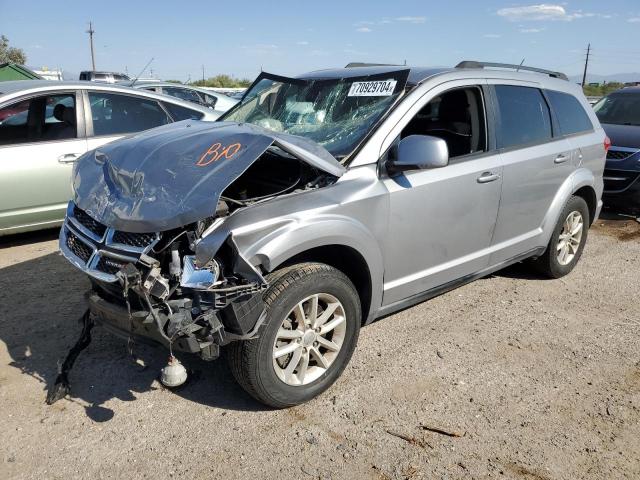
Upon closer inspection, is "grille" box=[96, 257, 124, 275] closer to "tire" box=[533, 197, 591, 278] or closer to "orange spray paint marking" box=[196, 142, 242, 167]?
"orange spray paint marking" box=[196, 142, 242, 167]

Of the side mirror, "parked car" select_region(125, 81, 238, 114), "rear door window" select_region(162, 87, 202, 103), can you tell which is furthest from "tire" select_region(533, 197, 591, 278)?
"rear door window" select_region(162, 87, 202, 103)

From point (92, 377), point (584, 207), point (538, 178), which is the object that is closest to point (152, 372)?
point (92, 377)

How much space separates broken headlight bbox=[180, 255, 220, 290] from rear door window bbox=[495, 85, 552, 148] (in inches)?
100.0

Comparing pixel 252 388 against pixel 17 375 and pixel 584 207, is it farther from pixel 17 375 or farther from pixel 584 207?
pixel 584 207

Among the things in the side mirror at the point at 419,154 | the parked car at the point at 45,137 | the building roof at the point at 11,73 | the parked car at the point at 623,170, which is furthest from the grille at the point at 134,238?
the building roof at the point at 11,73

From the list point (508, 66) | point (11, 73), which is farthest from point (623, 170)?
point (11, 73)

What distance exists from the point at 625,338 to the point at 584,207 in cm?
153

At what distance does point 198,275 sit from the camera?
2617mm

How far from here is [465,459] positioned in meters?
2.81

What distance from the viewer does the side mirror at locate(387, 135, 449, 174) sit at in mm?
3285

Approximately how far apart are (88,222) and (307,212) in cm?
127

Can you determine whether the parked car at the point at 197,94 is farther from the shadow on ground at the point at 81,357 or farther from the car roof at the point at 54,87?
the shadow on ground at the point at 81,357

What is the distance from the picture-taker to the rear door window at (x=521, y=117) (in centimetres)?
426

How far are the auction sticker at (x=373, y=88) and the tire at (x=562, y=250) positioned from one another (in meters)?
2.18
